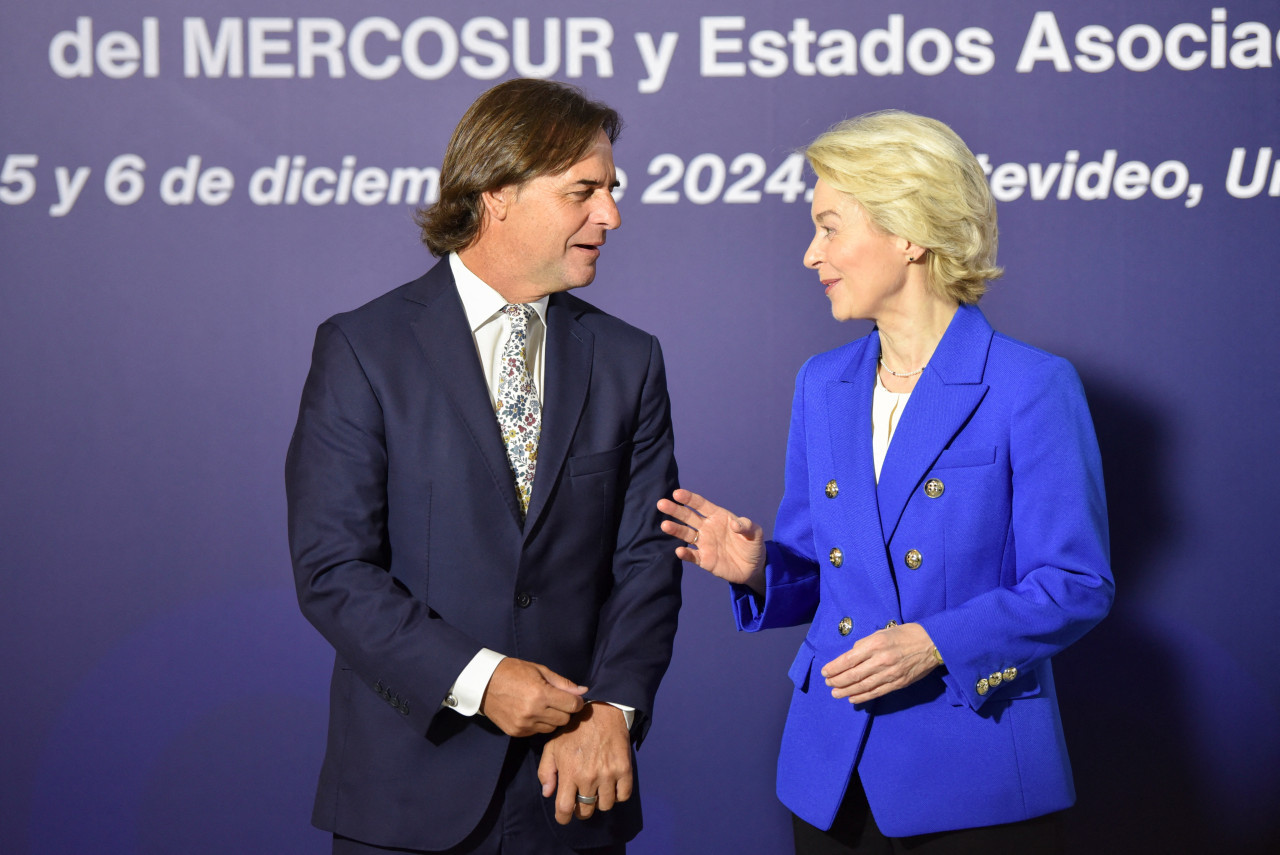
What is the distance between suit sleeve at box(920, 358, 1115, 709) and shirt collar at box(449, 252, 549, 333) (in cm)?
82

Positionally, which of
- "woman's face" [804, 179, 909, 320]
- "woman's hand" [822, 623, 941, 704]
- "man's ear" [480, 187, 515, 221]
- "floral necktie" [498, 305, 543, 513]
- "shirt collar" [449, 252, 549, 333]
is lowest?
"woman's hand" [822, 623, 941, 704]

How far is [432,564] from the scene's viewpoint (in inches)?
71.7

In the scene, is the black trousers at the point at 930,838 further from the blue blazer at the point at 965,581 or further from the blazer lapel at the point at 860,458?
the blazer lapel at the point at 860,458

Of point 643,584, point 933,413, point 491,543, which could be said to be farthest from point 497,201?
point 933,413

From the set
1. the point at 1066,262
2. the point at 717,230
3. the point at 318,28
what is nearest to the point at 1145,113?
the point at 1066,262

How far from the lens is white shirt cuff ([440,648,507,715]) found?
171cm

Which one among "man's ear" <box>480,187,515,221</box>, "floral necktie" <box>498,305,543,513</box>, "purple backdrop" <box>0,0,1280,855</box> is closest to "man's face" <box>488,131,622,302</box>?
"man's ear" <box>480,187,515,221</box>

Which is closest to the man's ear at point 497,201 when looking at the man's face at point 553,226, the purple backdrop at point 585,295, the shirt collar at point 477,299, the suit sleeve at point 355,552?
the man's face at point 553,226

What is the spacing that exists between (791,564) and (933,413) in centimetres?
40

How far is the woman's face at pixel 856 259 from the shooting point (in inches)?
77.5

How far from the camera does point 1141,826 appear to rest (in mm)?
3338

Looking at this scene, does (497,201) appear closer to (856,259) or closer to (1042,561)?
(856,259)

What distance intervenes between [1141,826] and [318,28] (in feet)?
10.6

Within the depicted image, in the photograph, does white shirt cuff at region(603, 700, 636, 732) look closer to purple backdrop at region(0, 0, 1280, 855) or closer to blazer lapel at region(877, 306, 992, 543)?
blazer lapel at region(877, 306, 992, 543)
